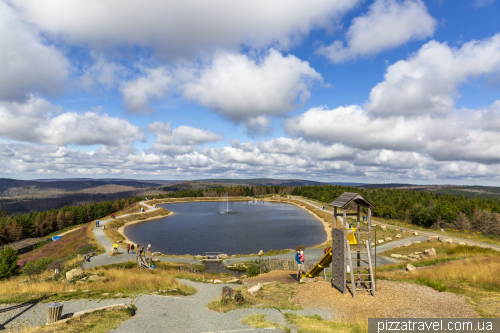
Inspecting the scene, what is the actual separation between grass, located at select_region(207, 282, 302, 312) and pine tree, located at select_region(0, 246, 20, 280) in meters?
30.5

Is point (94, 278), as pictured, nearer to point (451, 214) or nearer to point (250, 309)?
point (250, 309)

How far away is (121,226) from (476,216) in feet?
337

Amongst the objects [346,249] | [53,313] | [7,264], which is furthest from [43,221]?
[346,249]

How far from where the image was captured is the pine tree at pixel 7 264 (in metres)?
29.5

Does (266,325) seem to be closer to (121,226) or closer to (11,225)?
(121,226)

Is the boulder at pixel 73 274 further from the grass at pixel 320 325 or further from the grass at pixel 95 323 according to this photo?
the grass at pixel 320 325

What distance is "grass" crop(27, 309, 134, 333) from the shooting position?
32.5 ft

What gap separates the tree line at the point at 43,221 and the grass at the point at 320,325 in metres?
104

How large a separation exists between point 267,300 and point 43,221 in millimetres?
107685

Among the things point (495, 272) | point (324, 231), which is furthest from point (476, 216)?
point (495, 272)

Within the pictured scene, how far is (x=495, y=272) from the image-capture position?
A: 703 inches

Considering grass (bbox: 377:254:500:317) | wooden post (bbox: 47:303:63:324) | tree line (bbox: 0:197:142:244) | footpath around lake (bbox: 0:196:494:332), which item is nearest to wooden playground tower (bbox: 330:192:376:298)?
footpath around lake (bbox: 0:196:494:332)

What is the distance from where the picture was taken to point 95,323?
10852mm

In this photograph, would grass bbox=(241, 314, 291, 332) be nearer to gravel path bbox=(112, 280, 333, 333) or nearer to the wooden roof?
gravel path bbox=(112, 280, 333, 333)
